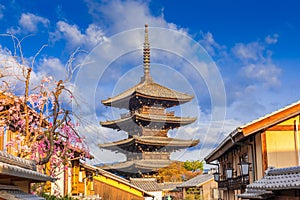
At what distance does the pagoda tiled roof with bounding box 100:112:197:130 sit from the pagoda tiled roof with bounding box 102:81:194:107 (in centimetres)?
150

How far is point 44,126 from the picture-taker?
1172 cm

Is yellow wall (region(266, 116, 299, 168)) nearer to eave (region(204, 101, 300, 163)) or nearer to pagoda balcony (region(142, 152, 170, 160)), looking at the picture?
eave (region(204, 101, 300, 163))

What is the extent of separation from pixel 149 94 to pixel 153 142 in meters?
3.72

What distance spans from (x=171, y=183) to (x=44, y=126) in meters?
29.0

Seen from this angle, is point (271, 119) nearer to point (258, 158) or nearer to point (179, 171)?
point (258, 158)

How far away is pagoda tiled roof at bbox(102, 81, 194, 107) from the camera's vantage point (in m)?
37.5

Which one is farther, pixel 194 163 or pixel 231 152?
pixel 194 163

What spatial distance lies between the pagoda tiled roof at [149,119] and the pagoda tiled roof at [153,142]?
4.60 feet

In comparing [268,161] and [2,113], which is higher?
[2,113]

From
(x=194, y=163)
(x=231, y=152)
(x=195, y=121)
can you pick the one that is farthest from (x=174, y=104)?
(x=231, y=152)

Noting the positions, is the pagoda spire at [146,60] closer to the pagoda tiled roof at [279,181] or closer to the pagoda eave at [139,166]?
the pagoda eave at [139,166]

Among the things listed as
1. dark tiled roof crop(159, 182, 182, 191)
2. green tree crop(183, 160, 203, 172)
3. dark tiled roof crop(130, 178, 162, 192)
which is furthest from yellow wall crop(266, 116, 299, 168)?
green tree crop(183, 160, 203, 172)

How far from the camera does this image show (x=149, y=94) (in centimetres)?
3741

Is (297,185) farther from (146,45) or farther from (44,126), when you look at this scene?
(146,45)
